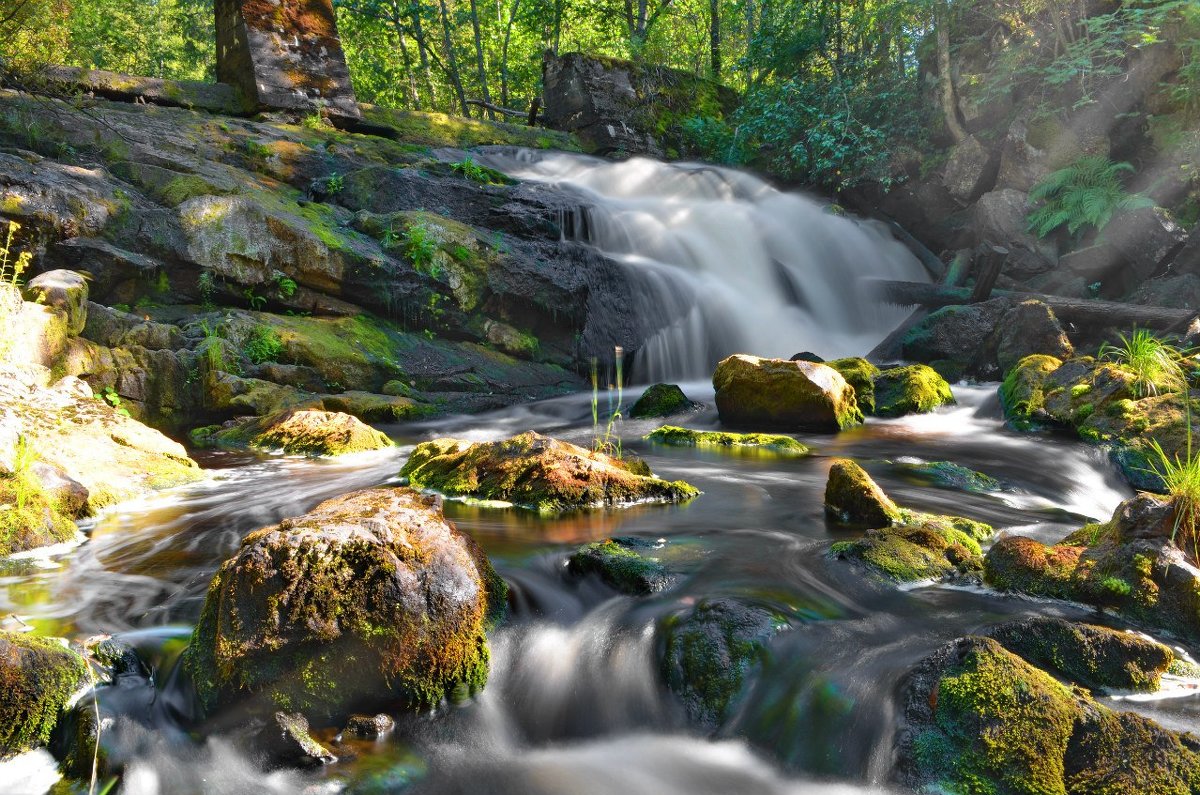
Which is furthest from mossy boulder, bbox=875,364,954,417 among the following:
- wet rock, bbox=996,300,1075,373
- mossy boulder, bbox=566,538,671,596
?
mossy boulder, bbox=566,538,671,596

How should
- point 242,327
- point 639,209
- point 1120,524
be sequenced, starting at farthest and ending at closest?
point 639,209 < point 242,327 < point 1120,524

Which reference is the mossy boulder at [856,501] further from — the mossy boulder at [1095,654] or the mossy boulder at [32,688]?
the mossy boulder at [32,688]

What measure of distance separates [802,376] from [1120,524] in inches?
190

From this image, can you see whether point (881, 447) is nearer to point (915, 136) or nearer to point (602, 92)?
point (915, 136)

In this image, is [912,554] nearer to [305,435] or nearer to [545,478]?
[545,478]

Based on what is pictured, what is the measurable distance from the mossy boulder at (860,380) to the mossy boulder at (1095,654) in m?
6.54

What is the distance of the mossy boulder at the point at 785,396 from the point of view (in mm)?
8445

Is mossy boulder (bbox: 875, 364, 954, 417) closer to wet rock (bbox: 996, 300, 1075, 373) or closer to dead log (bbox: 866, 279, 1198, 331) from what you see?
wet rock (bbox: 996, 300, 1075, 373)

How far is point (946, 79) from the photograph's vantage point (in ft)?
53.8

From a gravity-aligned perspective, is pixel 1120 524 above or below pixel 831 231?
below

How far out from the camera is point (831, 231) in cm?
1706

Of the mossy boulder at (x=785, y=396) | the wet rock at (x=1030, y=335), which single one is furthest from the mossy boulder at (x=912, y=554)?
the wet rock at (x=1030, y=335)

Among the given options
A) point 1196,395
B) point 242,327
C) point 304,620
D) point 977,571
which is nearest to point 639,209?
point 242,327

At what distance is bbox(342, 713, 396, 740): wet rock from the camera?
8.84ft
